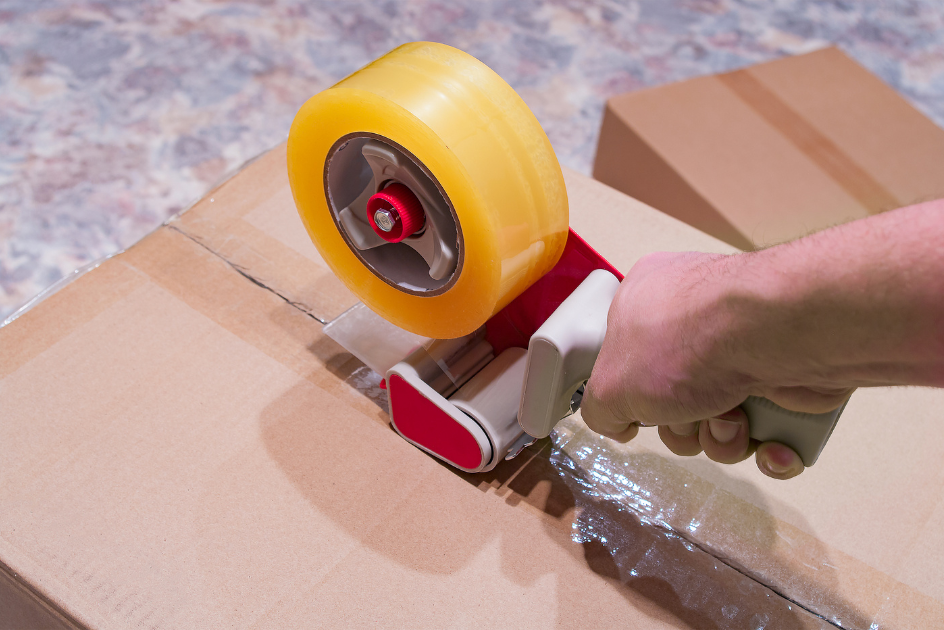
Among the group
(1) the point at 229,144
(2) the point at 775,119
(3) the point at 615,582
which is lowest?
(1) the point at 229,144

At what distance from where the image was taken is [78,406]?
0.83 meters

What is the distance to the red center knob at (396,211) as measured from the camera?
0.70 meters

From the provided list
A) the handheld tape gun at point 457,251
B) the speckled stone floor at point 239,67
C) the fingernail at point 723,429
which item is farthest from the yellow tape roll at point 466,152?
the speckled stone floor at point 239,67

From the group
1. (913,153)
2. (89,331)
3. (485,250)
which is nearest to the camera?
(485,250)

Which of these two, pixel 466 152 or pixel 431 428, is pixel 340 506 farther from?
pixel 466 152

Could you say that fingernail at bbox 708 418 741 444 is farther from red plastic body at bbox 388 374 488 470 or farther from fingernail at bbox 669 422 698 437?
red plastic body at bbox 388 374 488 470

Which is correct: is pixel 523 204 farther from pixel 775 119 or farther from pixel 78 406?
pixel 775 119

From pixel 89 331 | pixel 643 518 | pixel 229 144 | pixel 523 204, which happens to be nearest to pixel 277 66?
pixel 229 144

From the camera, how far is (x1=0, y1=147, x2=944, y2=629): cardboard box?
0.72 m

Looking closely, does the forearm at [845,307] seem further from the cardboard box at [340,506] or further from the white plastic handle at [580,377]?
the cardboard box at [340,506]

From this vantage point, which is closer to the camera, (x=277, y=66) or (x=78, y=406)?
(x=78, y=406)

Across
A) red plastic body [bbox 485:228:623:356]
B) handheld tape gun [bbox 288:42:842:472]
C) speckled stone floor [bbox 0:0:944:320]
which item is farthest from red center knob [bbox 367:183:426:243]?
speckled stone floor [bbox 0:0:944:320]

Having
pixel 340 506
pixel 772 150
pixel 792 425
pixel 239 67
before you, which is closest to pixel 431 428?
pixel 340 506

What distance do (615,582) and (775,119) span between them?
93 cm
